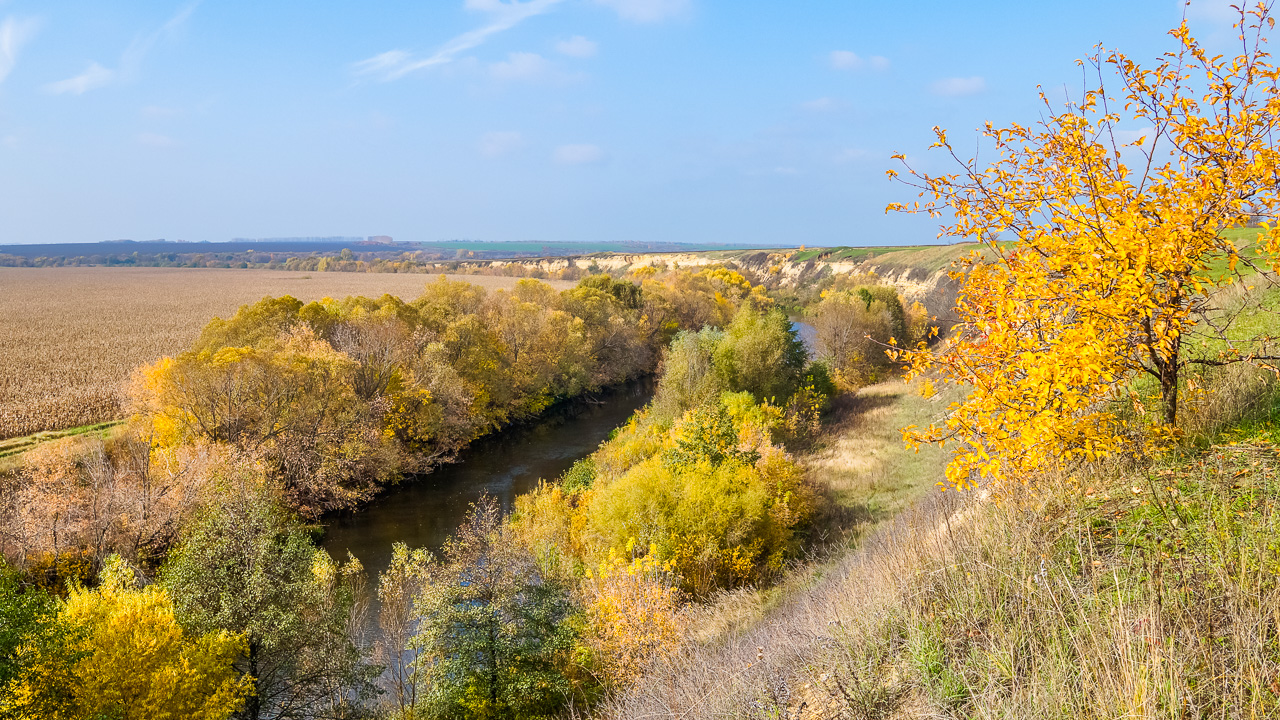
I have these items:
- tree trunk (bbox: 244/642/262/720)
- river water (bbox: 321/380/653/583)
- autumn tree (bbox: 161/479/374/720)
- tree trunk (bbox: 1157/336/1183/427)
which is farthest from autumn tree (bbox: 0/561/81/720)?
tree trunk (bbox: 1157/336/1183/427)

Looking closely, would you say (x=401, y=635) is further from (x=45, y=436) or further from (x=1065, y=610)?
(x=45, y=436)

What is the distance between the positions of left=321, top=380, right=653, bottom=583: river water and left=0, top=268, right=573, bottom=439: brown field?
14.1 m

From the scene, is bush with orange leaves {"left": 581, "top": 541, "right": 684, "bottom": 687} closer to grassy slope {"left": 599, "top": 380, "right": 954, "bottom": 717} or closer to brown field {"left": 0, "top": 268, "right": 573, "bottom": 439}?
grassy slope {"left": 599, "top": 380, "right": 954, "bottom": 717}

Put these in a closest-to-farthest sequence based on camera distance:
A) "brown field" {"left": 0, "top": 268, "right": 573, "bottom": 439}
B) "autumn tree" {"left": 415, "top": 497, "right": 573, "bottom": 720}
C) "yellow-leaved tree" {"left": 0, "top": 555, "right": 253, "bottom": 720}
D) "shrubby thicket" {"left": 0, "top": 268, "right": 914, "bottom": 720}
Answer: "yellow-leaved tree" {"left": 0, "top": 555, "right": 253, "bottom": 720} → "shrubby thicket" {"left": 0, "top": 268, "right": 914, "bottom": 720} → "autumn tree" {"left": 415, "top": 497, "right": 573, "bottom": 720} → "brown field" {"left": 0, "top": 268, "right": 573, "bottom": 439}

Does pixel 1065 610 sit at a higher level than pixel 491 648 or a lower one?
higher

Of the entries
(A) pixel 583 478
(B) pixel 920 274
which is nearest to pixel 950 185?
(A) pixel 583 478

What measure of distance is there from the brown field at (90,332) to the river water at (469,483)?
1412cm

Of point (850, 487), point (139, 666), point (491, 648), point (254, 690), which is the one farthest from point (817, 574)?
point (139, 666)

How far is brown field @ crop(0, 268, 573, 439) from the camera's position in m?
32.3

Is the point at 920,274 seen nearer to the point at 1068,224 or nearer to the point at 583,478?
the point at 583,478

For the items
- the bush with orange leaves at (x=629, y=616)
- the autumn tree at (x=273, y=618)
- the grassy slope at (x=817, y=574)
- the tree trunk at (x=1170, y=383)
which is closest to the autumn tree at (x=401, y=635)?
the autumn tree at (x=273, y=618)

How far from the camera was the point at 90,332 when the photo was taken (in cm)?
5234

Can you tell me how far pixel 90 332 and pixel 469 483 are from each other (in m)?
40.6

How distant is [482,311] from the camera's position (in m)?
52.2
